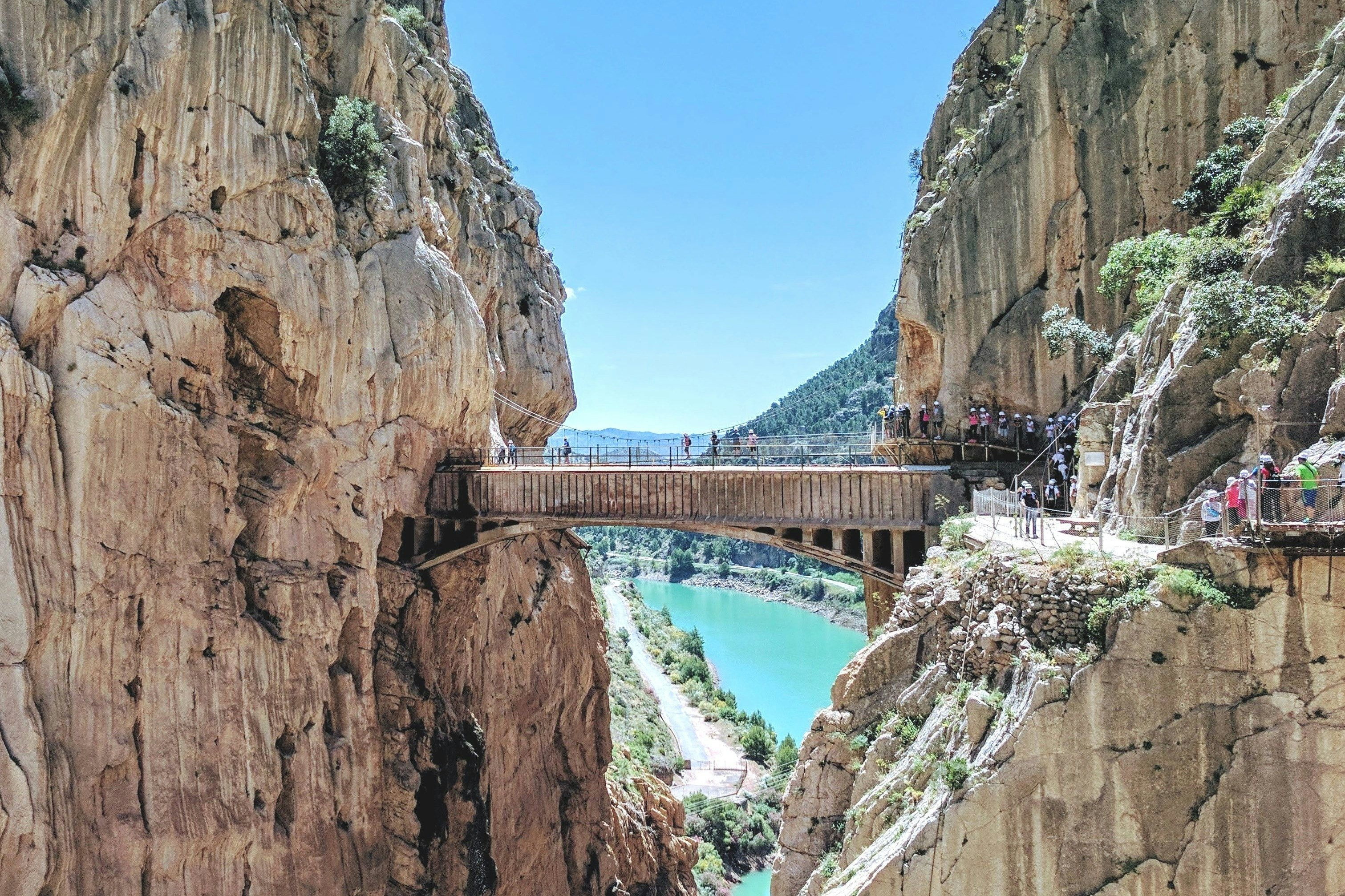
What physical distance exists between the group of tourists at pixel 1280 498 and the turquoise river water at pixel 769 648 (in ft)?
179

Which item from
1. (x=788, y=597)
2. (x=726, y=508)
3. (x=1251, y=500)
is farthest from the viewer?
(x=788, y=597)

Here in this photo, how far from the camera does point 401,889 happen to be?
20.5m

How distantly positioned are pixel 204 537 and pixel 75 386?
3.74 metres

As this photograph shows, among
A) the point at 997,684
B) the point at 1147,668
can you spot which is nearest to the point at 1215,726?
the point at 1147,668

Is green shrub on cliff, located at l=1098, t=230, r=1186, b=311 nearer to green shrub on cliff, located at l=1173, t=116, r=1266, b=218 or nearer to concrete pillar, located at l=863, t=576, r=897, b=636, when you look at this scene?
green shrub on cliff, located at l=1173, t=116, r=1266, b=218

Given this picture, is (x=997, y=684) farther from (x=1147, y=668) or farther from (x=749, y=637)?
(x=749, y=637)

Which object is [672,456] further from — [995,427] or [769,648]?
[769,648]

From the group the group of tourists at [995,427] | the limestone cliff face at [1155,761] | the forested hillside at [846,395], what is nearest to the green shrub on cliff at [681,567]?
the forested hillside at [846,395]

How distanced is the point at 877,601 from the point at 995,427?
531 centimetres

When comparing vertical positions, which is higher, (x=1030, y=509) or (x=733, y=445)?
(x=733, y=445)

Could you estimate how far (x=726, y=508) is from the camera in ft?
67.9

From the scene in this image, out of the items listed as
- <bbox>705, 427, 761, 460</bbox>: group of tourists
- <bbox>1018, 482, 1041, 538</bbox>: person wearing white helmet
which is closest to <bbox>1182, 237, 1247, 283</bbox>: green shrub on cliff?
<bbox>1018, 482, 1041, 538</bbox>: person wearing white helmet

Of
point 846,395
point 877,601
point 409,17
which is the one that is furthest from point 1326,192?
point 846,395

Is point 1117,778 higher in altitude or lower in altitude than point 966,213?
lower
